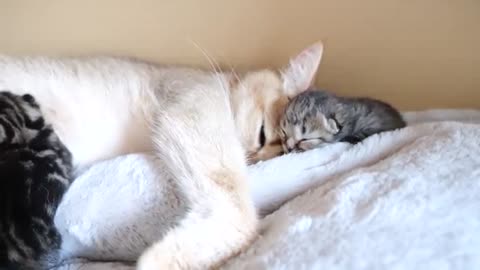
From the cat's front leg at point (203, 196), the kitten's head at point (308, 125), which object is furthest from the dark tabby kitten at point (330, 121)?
the cat's front leg at point (203, 196)

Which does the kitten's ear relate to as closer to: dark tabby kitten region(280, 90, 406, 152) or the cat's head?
dark tabby kitten region(280, 90, 406, 152)

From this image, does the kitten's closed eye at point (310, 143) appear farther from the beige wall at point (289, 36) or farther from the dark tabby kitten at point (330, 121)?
the beige wall at point (289, 36)

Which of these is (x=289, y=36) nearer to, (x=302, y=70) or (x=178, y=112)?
(x=302, y=70)

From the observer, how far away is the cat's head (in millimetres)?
1318

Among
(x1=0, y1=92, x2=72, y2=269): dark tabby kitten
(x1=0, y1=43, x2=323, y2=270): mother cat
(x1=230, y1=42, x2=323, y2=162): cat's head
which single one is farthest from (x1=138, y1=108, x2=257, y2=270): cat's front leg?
(x1=0, y1=92, x2=72, y2=269): dark tabby kitten

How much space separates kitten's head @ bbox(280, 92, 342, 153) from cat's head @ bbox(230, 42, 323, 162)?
0.05 metres

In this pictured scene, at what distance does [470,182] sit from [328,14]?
69cm

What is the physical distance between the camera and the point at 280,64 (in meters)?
1.59

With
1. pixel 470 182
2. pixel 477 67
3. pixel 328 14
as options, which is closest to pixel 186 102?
pixel 328 14

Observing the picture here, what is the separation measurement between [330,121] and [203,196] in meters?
0.35

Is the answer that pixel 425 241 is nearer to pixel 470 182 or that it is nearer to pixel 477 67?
pixel 470 182

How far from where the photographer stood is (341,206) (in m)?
0.95

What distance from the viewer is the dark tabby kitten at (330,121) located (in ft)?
4.02

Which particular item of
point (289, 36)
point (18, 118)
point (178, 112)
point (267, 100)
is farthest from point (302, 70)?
point (18, 118)
